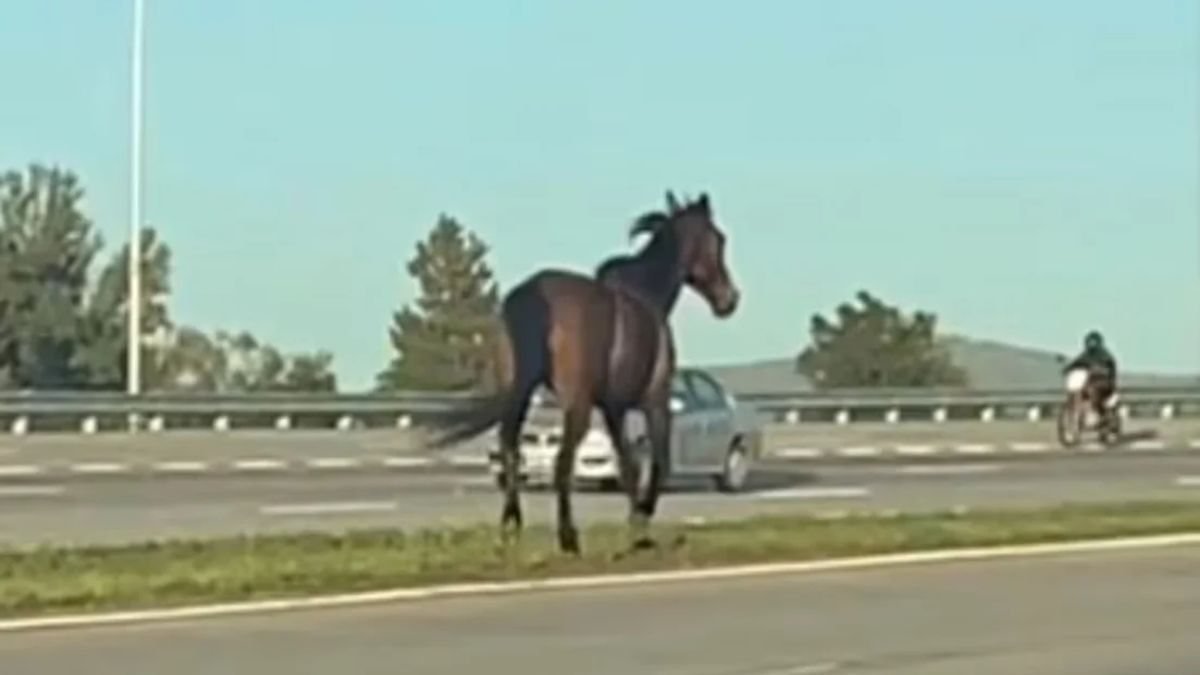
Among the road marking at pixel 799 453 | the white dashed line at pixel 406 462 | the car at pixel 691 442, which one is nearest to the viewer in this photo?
the car at pixel 691 442

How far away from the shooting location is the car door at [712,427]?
123 ft

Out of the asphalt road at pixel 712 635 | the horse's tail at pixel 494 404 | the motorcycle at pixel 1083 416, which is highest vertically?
the motorcycle at pixel 1083 416

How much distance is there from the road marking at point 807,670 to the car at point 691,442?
16.9 m

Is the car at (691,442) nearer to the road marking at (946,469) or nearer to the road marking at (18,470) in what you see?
the road marking at (946,469)

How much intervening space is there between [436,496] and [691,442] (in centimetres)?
379

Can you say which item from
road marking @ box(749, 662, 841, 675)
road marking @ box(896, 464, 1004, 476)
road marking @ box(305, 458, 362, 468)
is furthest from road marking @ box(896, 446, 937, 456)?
road marking @ box(749, 662, 841, 675)

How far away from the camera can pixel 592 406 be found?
25.0 metres

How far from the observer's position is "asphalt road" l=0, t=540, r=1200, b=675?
698 inches

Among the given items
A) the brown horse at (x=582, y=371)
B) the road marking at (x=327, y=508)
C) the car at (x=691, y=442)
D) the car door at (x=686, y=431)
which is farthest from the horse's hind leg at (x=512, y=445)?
the car door at (x=686, y=431)

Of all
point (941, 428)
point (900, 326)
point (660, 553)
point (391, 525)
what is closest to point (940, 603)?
point (660, 553)

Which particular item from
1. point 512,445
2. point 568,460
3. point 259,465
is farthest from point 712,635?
point 259,465

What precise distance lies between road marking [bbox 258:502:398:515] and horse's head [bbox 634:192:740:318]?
6.34 meters

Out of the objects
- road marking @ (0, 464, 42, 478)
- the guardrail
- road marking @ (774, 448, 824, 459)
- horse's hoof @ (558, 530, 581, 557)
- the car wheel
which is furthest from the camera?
the guardrail

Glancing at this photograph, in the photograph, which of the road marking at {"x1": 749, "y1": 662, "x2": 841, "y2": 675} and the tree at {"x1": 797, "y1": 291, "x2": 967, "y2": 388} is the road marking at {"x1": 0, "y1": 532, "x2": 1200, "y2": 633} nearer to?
the road marking at {"x1": 749, "y1": 662, "x2": 841, "y2": 675}
